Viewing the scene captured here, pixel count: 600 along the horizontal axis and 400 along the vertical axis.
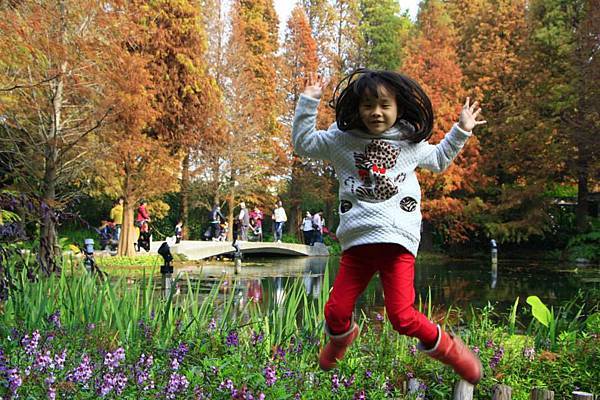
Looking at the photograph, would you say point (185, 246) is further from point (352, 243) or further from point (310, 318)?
point (352, 243)

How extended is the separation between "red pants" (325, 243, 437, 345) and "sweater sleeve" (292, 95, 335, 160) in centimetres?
44

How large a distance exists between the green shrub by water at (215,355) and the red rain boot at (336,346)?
0.16 metres

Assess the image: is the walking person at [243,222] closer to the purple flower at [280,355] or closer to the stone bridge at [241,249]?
the stone bridge at [241,249]

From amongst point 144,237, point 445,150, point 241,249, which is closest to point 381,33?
point 241,249

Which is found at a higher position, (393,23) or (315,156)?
(393,23)

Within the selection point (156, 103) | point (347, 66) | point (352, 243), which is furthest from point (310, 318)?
point (347, 66)

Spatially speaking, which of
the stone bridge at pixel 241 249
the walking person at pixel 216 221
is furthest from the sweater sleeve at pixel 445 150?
the walking person at pixel 216 221

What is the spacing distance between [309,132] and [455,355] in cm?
106

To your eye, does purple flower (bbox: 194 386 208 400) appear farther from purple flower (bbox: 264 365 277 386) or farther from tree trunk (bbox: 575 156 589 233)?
tree trunk (bbox: 575 156 589 233)

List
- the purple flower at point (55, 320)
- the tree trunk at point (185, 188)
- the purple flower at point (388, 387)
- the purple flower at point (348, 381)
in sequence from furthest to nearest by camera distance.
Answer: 1. the tree trunk at point (185, 188)
2. the purple flower at point (55, 320)
3. the purple flower at point (388, 387)
4. the purple flower at point (348, 381)

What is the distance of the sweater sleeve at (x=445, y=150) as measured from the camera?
9.74 ft

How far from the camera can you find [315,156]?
2.93m

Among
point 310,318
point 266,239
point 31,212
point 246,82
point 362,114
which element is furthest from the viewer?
point 266,239

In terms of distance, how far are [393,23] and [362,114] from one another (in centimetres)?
3152
